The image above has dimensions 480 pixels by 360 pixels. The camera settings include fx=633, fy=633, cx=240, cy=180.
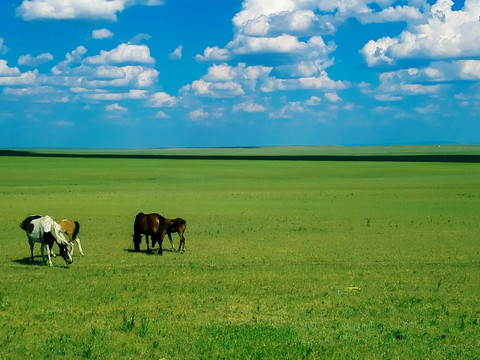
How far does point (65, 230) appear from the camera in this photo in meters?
20.4

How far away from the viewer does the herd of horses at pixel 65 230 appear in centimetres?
1861

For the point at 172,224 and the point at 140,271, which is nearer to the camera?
the point at 140,271

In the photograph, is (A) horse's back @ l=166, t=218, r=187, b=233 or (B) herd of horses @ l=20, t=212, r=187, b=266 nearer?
(B) herd of horses @ l=20, t=212, r=187, b=266

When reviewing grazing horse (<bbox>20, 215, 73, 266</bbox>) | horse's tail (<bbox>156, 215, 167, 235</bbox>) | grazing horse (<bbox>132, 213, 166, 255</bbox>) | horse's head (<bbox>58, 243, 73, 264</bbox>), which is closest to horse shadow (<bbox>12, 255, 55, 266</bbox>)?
grazing horse (<bbox>20, 215, 73, 266</bbox>)

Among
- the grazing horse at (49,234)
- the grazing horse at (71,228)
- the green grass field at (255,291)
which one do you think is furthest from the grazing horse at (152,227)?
the grazing horse at (49,234)

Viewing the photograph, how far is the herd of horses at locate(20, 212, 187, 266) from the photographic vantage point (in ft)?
61.1

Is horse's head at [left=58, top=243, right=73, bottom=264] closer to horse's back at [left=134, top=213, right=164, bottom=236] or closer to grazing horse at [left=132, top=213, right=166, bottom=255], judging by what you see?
grazing horse at [left=132, top=213, right=166, bottom=255]

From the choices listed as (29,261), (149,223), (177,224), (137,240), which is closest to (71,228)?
(29,261)

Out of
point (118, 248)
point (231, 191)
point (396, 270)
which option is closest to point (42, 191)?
point (231, 191)

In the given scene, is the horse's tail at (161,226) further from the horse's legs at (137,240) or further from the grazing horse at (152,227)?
the horse's legs at (137,240)

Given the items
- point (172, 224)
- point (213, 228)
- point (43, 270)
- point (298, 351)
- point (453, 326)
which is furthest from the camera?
point (213, 228)

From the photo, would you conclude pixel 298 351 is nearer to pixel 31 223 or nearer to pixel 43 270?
pixel 43 270

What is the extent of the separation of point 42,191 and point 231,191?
1524 cm

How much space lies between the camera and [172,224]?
21.5 m
